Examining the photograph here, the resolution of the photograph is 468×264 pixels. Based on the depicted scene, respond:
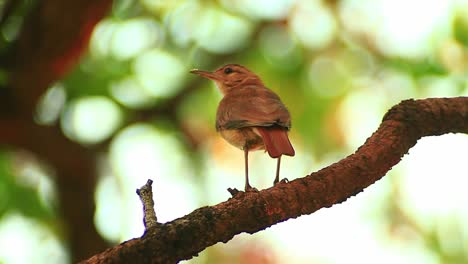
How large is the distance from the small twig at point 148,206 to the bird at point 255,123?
93cm

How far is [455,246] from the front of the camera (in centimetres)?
762

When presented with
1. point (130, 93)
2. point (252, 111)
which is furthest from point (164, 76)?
point (252, 111)

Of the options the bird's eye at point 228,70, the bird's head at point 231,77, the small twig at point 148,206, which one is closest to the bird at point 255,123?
the bird's head at point 231,77

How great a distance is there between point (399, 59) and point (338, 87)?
24.6 inches

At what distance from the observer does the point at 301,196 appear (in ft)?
11.3

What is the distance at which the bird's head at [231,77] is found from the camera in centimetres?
679

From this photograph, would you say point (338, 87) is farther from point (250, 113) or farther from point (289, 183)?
point (289, 183)

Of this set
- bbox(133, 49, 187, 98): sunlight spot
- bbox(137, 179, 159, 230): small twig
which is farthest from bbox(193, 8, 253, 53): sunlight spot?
bbox(137, 179, 159, 230): small twig

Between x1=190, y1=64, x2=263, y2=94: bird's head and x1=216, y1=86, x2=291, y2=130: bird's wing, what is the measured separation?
0.72 metres

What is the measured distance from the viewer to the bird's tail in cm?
453

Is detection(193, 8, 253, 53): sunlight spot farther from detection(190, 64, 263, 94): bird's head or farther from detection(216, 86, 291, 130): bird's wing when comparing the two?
detection(216, 86, 291, 130): bird's wing

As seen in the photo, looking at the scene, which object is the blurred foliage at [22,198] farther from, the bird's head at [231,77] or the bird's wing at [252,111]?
the bird's wing at [252,111]

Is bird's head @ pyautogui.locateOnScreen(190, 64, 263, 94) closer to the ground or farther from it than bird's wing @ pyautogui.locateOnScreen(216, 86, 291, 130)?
farther from it

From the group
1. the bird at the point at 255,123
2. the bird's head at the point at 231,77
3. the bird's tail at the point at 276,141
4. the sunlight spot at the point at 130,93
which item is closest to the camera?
the bird's tail at the point at 276,141
